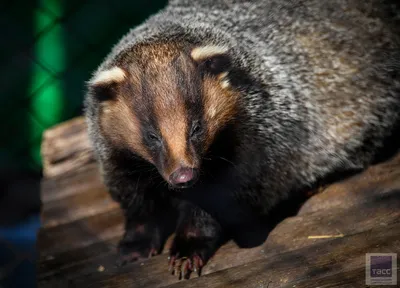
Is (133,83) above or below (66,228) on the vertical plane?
above

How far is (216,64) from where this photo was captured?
13.3 feet

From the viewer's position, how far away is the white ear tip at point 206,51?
157 inches

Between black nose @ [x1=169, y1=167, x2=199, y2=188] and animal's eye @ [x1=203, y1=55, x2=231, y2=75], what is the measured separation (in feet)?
2.31

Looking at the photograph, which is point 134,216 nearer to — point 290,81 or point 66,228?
point 66,228

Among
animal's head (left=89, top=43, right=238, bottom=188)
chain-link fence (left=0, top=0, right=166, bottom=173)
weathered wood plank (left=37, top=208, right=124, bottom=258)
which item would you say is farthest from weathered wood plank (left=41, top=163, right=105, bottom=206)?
animal's head (left=89, top=43, right=238, bottom=188)

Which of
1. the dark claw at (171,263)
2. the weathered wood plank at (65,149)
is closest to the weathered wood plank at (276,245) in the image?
the dark claw at (171,263)

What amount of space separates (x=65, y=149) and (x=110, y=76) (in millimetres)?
2000

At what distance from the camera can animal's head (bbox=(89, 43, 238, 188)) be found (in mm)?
3711

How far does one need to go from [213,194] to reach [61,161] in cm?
212

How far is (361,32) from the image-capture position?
488cm

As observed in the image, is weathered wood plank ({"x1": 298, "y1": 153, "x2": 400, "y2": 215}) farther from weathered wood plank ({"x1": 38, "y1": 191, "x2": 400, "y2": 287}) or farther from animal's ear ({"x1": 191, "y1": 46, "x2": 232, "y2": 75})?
animal's ear ({"x1": 191, "y1": 46, "x2": 232, "y2": 75})

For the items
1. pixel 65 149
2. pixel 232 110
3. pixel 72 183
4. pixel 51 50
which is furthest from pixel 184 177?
pixel 51 50

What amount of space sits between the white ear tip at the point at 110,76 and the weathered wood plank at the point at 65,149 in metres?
1.68

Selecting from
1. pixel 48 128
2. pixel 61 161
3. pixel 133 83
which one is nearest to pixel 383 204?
pixel 133 83
